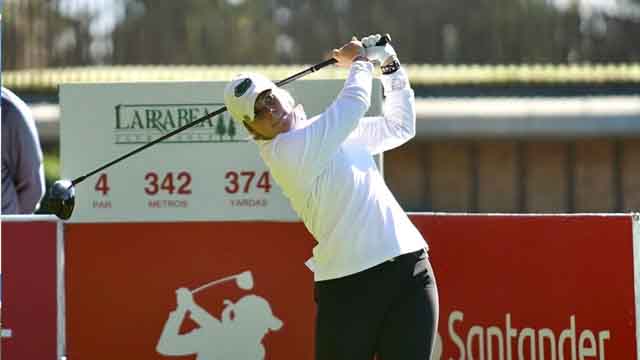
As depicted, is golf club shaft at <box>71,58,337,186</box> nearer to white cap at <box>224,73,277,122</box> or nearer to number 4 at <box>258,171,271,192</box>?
number 4 at <box>258,171,271,192</box>

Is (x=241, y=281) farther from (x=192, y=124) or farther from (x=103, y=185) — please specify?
(x=192, y=124)

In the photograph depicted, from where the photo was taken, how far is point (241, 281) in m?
6.92

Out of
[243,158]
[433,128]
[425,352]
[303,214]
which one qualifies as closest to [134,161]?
[243,158]

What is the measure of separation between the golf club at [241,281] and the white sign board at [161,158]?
0.80 feet

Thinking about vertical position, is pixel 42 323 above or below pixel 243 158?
below

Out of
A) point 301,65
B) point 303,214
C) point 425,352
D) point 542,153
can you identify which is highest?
point 301,65

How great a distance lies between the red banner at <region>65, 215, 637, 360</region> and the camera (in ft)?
21.7

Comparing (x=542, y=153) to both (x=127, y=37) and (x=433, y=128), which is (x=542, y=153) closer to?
(x=433, y=128)

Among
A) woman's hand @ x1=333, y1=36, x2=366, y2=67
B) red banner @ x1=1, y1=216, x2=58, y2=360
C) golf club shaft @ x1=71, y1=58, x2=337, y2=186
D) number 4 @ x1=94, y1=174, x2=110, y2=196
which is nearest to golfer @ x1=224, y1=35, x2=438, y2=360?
woman's hand @ x1=333, y1=36, x2=366, y2=67

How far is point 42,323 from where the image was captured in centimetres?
695

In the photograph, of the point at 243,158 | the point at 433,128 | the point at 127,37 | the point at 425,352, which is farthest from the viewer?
the point at 127,37

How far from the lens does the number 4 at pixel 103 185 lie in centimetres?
695

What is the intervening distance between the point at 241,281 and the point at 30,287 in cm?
91

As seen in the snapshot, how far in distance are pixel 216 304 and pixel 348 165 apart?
1555 mm
